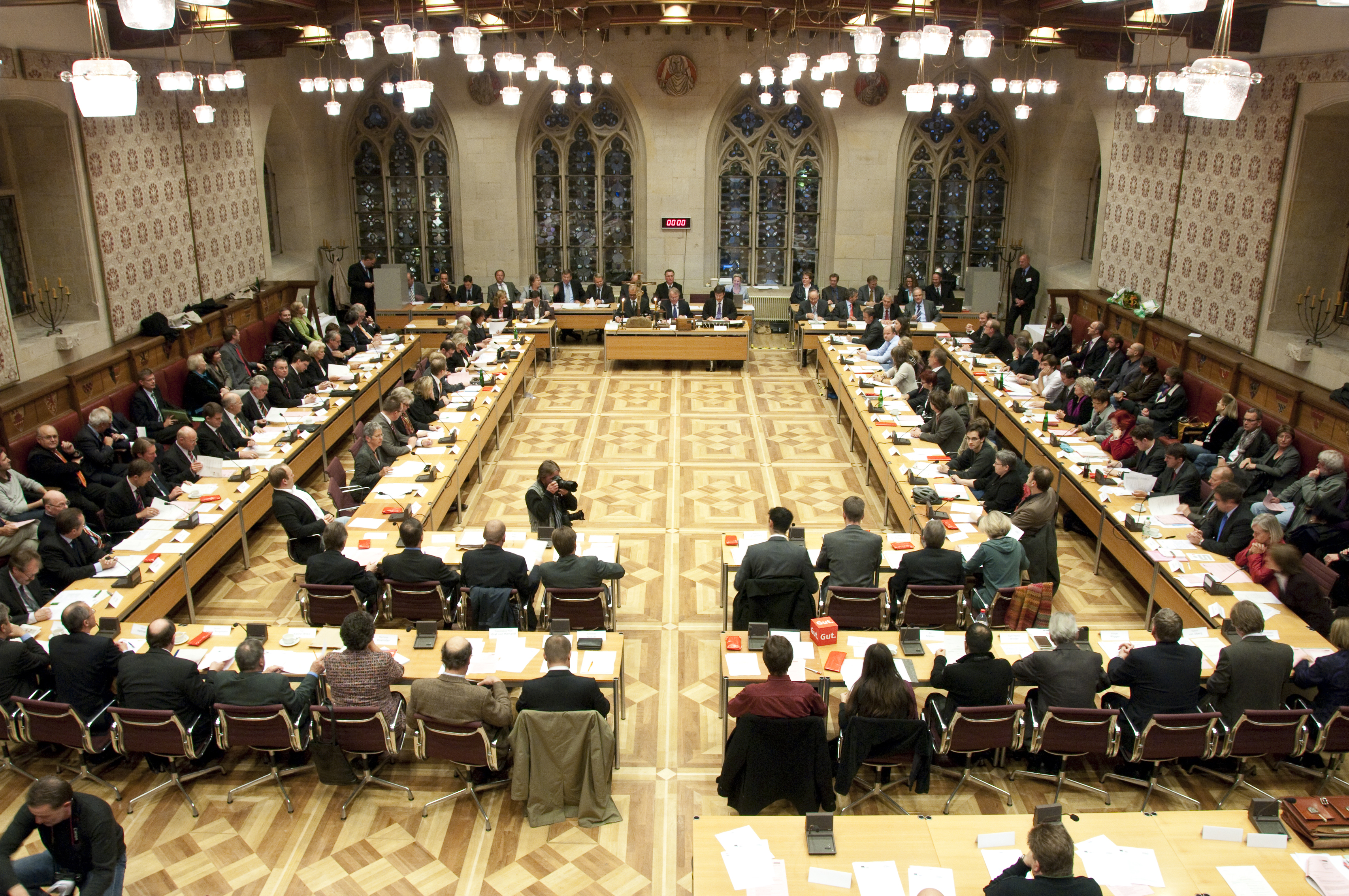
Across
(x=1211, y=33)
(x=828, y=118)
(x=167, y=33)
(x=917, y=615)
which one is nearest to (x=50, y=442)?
(x=167, y=33)

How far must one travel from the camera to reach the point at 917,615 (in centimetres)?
727

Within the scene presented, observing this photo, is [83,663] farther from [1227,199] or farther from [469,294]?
[1227,199]

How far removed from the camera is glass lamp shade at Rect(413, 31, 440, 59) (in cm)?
831

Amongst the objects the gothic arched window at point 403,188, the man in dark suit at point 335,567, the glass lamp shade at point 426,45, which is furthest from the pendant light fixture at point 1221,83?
the gothic arched window at point 403,188

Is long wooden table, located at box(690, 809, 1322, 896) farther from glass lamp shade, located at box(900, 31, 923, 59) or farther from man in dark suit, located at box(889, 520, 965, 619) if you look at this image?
glass lamp shade, located at box(900, 31, 923, 59)

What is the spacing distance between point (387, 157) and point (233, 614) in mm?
13040

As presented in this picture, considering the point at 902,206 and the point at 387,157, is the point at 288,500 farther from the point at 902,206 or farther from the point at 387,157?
the point at 902,206

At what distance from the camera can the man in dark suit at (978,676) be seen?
5898mm

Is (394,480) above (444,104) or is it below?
below

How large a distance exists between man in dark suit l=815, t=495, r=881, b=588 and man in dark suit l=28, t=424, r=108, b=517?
6674 millimetres

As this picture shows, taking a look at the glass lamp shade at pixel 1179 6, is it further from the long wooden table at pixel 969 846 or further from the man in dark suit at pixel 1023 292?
the man in dark suit at pixel 1023 292

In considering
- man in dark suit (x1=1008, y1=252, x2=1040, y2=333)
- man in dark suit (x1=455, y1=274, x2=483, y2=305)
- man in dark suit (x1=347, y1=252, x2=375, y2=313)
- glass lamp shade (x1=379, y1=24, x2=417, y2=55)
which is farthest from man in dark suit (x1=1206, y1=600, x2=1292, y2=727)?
man in dark suit (x1=347, y1=252, x2=375, y2=313)

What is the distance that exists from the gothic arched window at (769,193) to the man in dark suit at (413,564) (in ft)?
44.1

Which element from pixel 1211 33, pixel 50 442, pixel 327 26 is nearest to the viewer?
pixel 50 442
